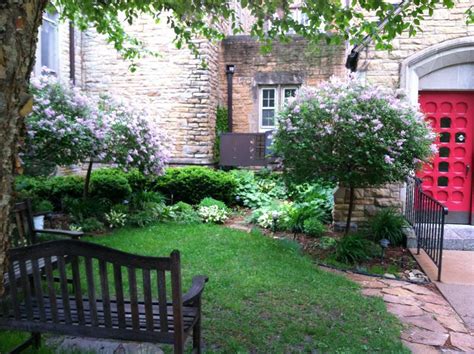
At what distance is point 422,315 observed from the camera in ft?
13.7

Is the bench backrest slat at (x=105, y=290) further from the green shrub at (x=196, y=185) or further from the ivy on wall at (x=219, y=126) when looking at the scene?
the ivy on wall at (x=219, y=126)

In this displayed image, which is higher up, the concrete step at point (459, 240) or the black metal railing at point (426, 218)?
the black metal railing at point (426, 218)

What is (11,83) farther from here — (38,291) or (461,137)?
(461,137)

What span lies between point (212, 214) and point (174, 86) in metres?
4.62

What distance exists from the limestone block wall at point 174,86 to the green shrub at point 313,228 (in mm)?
4740

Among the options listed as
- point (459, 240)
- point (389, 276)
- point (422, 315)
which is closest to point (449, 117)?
point (459, 240)

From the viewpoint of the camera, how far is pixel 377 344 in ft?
11.2

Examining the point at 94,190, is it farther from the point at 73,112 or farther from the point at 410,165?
the point at 410,165

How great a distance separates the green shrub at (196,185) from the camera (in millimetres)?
9867

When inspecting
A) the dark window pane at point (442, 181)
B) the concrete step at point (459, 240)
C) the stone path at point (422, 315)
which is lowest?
the stone path at point (422, 315)

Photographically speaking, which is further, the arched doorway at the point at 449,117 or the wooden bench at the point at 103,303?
the arched doorway at the point at 449,117

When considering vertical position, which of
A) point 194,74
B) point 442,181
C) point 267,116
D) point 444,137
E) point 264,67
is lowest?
point 442,181

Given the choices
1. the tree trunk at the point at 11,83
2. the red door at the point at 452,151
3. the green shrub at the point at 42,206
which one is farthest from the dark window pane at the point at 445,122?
the tree trunk at the point at 11,83

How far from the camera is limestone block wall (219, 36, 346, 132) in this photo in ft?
38.7
